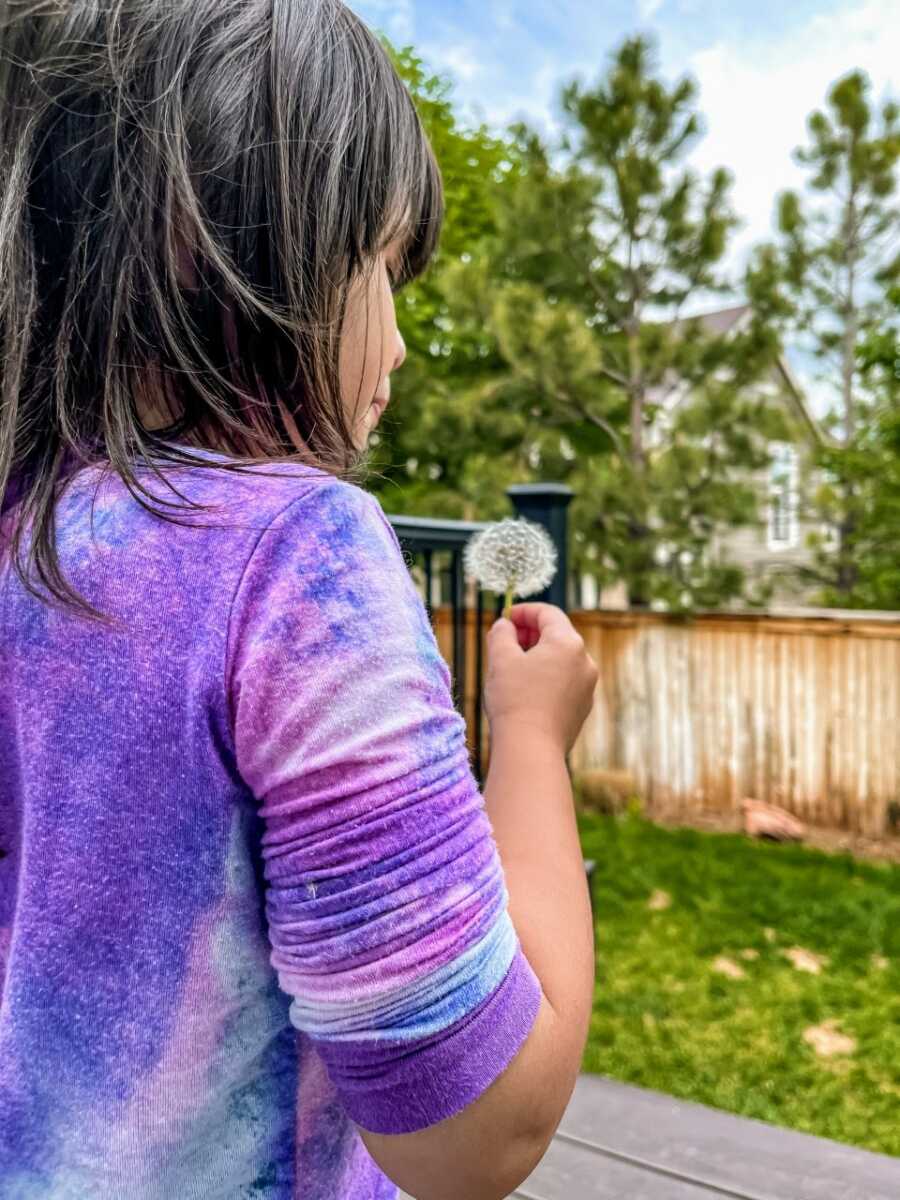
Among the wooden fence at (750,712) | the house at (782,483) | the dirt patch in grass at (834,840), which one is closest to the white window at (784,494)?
the house at (782,483)

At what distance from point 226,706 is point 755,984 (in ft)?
14.0

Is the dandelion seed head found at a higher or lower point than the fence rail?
higher

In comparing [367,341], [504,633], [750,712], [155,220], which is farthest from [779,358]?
[155,220]

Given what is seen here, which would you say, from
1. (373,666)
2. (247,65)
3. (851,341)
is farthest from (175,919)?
(851,341)

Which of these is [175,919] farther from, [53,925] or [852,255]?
[852,255]

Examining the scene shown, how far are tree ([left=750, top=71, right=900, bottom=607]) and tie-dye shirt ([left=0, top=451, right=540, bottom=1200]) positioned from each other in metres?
7.77

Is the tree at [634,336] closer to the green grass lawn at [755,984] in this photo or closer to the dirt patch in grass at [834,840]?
the dirt patch in grass at [834,840]

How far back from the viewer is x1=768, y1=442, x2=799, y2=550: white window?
7.76m

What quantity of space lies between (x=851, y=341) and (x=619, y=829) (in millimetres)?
5986

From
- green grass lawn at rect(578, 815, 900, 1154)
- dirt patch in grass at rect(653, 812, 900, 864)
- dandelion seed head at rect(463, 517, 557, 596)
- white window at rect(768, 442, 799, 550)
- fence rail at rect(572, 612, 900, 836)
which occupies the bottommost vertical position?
dirt patch in grass at rect(653, 812, 900, 864)

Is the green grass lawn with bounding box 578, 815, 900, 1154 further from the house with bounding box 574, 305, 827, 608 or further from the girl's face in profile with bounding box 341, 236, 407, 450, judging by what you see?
the girl's face in profile with bounding box 341, 236, 407, 450

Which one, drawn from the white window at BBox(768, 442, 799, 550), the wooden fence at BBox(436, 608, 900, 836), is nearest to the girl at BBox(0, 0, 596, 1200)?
the wooden fence at BBox(436, 608, 900, 836)

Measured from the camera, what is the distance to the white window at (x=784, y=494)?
7.76 meters

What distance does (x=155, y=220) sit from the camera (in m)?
0.56
